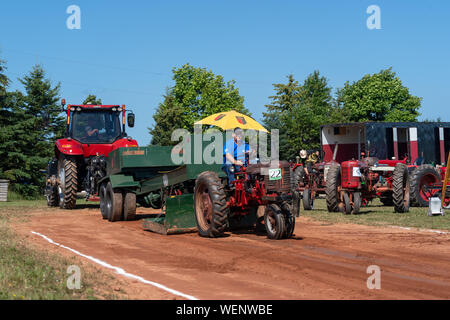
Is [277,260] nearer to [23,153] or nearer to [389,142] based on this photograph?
[389,142]

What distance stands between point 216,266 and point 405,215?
924 centimetres

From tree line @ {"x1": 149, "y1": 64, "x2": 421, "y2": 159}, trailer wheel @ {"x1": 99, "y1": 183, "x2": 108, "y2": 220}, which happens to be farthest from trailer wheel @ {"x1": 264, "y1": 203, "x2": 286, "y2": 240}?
tree line @ {"x1": 149, "y1": 64, "x2": 421, "y2": 159}

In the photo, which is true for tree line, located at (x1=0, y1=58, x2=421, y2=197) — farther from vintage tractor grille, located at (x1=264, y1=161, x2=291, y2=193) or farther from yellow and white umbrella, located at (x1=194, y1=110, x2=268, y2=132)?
vintage tractor grille, located at (x1=264, y1=161, x2=291, y2=193)

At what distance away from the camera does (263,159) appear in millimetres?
10719

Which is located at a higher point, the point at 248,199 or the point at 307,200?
the point at 248,199

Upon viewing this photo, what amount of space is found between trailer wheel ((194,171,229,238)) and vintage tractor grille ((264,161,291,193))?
895 mm

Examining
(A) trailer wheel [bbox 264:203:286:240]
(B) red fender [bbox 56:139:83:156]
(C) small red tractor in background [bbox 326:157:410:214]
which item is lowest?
(A) trailer wheel [bbox 264:203:286:240]

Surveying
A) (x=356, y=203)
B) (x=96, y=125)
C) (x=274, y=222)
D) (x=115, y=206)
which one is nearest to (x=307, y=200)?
(x=356, y=203)

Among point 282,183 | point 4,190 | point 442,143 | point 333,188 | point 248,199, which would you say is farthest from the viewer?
point 4,190

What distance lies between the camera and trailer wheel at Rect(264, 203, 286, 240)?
1014 centimetres

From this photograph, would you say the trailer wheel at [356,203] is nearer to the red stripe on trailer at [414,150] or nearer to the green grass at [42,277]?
the red stripe on trailer at [414,150]

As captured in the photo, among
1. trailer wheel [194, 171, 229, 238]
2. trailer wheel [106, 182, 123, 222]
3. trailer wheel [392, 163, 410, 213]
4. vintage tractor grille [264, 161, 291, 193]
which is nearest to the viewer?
vintage tractor grille [264, 161, 291, 193]

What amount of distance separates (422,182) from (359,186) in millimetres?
3422

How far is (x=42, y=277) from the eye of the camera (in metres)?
6.53
